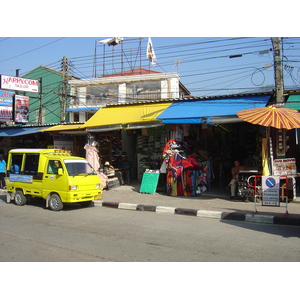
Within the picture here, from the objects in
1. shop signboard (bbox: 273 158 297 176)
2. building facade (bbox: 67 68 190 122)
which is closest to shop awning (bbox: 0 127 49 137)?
building facade (bbox: 67 68 190 122)

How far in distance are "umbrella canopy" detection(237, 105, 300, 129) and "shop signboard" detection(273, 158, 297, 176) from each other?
1.35m

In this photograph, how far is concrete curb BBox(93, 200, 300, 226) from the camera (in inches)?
319

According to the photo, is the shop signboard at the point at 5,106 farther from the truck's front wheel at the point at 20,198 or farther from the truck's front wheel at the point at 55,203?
the truck's front wheel at the point at 55,203

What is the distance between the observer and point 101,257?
5.29m

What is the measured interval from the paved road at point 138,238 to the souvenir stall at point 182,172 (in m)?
2.71

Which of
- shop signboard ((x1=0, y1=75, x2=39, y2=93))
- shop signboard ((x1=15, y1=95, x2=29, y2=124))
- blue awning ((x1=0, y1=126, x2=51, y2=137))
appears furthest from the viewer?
shop signboard ((x1=0, y1=75, x2=39, y2=93))

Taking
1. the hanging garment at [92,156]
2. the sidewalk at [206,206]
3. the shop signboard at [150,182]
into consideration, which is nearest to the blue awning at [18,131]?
the hanging garment at [92,156]

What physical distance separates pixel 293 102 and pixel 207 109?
3.05 m

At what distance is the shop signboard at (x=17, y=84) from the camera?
21.7m

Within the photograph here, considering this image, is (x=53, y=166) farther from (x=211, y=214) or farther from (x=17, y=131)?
(x=17, y=131)

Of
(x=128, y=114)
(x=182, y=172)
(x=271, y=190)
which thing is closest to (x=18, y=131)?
(x=128, y=114)

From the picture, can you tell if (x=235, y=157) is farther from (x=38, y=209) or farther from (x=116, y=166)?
(x=38, y=209)

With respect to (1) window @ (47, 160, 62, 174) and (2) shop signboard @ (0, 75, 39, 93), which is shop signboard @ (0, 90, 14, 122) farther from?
(1) window @ (47, 160, 62, 174)

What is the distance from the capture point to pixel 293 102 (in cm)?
1084
